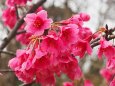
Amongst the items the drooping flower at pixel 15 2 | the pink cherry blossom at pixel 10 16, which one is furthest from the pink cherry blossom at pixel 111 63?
the pink cherry blossom at pixel 10 16

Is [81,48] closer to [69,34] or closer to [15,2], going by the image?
[69,34]

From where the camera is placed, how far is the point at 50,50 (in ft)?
5.66

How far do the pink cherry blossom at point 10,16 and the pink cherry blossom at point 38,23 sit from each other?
123 cm

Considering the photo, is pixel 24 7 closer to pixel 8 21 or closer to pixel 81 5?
pixel 8 21

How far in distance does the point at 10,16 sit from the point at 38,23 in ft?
4.54

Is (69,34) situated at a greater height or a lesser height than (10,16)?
greater

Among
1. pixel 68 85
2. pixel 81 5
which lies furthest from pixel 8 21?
pixel 81 5

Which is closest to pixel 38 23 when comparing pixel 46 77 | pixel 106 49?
pixel 46 77

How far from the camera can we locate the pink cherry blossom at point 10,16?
3080mm

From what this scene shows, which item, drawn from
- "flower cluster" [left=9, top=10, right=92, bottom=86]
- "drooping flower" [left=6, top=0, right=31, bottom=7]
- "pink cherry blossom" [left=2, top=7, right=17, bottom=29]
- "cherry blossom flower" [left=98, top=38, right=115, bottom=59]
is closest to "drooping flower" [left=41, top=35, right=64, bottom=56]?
"flower cluster" [left=9, top=10, right=92, bottom=86]

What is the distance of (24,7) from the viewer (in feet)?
10.0

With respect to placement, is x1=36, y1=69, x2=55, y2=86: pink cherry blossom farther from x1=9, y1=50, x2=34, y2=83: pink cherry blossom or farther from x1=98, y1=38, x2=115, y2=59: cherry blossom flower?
x1=98, y1=38, x2=115, y2=59: cherry blossom flower

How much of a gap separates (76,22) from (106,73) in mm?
2267

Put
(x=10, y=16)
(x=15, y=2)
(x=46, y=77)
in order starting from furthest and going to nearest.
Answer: (x=10, y=16) → (x=15, y=2) → (x=46, y=77)
